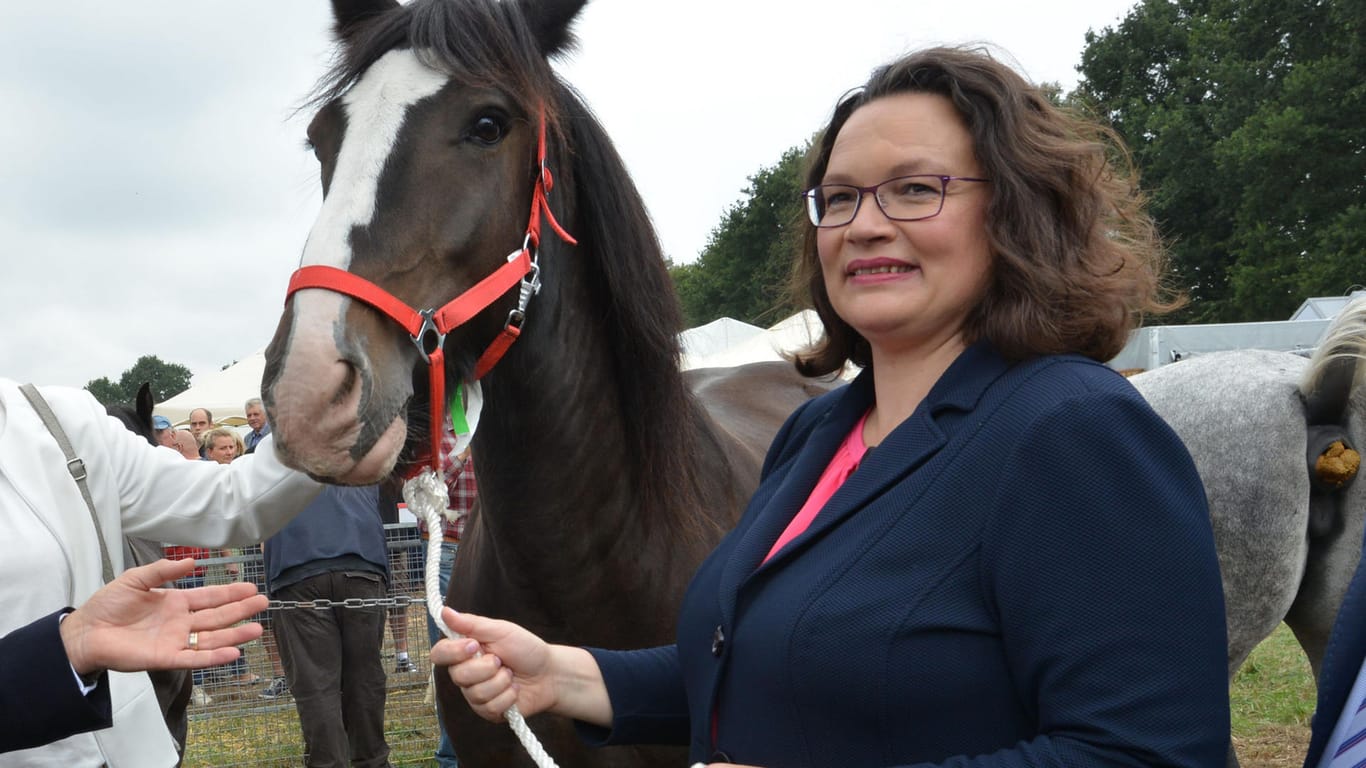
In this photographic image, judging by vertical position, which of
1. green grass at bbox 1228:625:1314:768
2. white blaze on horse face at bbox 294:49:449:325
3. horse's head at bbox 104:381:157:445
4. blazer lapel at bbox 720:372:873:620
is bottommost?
green grass at bbox 1228:625:1314:768

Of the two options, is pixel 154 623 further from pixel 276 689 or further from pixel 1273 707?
pixel 1273 707

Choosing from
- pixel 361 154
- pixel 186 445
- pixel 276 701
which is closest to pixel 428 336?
pixel 361 154

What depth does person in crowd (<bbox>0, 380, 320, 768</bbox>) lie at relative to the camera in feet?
6.29

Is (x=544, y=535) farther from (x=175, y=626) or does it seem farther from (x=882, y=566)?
(x=882, y=566)

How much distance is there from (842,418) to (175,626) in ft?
3.89

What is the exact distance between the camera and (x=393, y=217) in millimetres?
1893

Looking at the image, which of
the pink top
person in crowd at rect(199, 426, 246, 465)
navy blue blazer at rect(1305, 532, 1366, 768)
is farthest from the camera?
person in crowd at rect(199, 426, 246, 465)

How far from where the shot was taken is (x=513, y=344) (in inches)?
90.6

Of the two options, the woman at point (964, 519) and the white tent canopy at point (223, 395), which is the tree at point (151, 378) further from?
the woman at point (964, 519)

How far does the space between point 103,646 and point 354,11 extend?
1.60 metres

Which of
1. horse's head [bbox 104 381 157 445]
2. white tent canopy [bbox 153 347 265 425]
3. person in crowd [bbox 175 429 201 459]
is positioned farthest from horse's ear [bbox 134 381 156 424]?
white tent canopy [bbox 153 347 265 425]

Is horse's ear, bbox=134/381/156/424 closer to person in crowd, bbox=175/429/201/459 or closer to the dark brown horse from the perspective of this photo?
the dark brown horse

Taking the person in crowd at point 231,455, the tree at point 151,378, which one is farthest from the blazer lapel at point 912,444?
the tree at point 151,378

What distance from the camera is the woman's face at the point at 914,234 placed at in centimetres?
136
